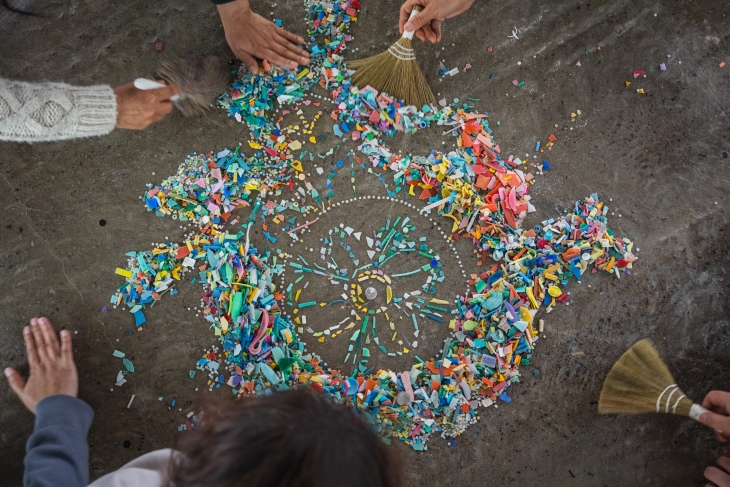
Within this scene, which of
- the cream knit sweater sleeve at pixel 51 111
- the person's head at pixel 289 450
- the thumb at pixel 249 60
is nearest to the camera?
the person's head at pixel 289 450

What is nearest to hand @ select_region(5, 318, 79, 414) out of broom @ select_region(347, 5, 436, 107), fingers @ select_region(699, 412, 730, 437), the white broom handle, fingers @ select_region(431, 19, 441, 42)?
the white broom handle

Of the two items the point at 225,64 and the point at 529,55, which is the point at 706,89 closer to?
the point at 529,55

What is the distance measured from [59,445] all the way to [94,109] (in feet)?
4.09

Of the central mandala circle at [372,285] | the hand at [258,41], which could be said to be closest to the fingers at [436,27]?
the hand at [258,41]

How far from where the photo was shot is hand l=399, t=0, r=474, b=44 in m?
2.00

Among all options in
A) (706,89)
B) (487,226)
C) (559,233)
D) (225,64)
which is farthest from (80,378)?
(706,89)

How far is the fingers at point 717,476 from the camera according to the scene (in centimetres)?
214

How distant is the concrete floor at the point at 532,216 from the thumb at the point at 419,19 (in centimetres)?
28

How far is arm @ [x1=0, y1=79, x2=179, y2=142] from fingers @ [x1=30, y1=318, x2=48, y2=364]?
2.59 ft

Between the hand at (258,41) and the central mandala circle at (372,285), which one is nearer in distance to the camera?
the hand at (258,41)

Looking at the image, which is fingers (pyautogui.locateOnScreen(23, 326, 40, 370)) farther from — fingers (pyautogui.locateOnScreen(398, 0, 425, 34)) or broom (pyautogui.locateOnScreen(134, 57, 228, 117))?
fingers (pyautogui.locateOnScreen(398, 0, 425, 34))

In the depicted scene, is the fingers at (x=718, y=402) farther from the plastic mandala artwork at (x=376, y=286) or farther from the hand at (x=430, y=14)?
the hand at (x=430, y=14)

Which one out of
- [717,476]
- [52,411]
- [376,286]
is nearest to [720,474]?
[717,476]

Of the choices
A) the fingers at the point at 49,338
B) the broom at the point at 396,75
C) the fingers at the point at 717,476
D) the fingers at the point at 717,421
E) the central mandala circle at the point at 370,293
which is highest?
the broom at the point at 396,75
